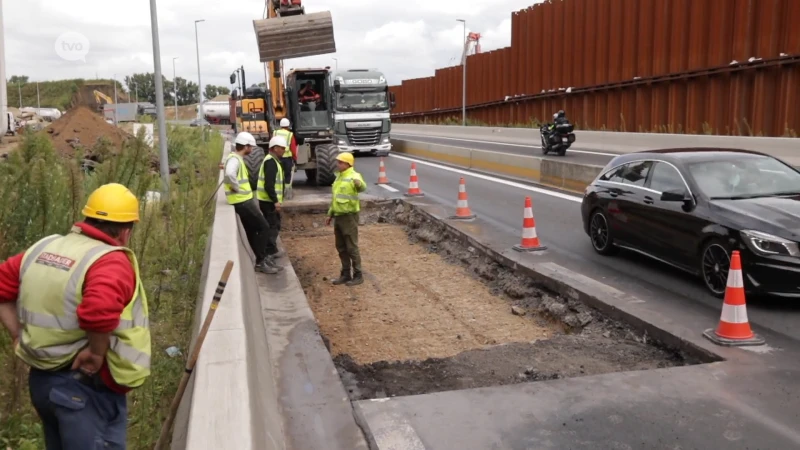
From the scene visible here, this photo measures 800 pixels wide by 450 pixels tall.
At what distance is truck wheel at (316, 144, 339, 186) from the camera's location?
715 inches

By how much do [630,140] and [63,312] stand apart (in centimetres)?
2434

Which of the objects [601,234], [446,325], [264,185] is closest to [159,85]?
[264,185]

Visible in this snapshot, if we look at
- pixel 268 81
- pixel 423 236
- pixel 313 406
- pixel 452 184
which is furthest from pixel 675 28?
pixel 313 406

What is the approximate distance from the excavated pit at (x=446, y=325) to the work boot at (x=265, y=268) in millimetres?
608

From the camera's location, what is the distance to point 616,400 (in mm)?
4973

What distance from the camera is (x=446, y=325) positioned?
8.19 m

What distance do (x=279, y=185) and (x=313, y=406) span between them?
5.43 meters

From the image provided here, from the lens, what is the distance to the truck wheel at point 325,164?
1816 cm

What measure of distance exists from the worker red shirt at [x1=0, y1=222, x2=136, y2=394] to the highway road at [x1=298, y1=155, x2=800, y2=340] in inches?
211

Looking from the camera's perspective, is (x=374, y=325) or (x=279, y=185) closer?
(x=374, y=325)

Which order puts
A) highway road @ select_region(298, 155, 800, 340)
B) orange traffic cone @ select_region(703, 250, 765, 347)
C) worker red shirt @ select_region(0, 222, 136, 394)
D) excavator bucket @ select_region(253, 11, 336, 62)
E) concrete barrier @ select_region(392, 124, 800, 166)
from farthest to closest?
excavator bucket @ select_region(253, 11, 336, 62), concrete barrier @ select_region(392, 124, 800, 166), highway road @ select_region(298, 155, 800, 340), orange traffic cone @ select_region(703, 250, 765, 347), worker red shirt @ select_region(0, 222, 136, 394)

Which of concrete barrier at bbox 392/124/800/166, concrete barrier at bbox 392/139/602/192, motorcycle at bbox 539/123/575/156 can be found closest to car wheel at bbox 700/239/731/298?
concrete barrier at bbox 392/139/602/192

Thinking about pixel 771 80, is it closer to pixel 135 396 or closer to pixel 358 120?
pixel 358 120

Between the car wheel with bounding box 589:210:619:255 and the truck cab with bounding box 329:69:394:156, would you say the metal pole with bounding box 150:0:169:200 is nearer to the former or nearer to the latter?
the car wheel with bounding box 589:210:619:255
